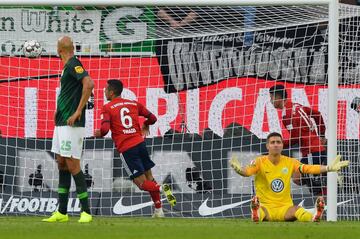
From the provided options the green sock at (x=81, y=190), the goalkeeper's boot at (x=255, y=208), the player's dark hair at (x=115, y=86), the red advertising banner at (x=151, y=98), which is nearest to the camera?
the goalkeeper's boot at (x=255, y=208)

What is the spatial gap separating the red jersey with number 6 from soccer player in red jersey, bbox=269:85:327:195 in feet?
6.27

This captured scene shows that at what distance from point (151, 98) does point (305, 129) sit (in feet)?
7.29

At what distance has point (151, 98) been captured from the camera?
633 inches

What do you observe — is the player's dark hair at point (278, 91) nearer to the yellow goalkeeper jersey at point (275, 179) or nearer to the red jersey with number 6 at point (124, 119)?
the red jersey with number 6 at point (124, 119)

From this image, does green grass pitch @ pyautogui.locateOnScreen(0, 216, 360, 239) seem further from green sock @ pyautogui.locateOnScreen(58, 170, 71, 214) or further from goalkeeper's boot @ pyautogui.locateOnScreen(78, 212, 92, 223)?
green sock @ pyautogui.locateOnScreen(58, 170, 71, 214)

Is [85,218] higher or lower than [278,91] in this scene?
lower

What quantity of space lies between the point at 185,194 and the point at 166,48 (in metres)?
2.04

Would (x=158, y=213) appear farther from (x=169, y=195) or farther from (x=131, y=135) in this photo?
(x=131, y=135)

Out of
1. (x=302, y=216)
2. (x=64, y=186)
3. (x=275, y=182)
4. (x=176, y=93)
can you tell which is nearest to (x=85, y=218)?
(x=64, y=186)

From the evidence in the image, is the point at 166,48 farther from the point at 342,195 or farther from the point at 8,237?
the point at 8,237

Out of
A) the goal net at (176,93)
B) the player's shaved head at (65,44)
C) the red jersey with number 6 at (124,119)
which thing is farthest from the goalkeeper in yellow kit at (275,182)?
the goal net at (176,93)

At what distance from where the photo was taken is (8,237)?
9.30 metres

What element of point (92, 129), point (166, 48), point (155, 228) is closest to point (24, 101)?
point (92, 129)

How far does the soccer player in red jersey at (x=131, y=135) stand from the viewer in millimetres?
14477
